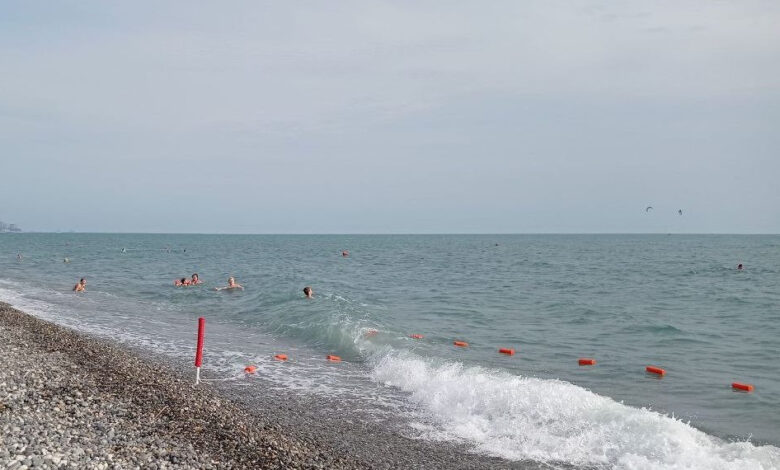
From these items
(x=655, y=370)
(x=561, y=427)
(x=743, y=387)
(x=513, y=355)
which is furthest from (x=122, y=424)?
(x=743, y=387)

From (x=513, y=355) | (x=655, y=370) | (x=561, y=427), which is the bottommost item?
(x=561, y=427)

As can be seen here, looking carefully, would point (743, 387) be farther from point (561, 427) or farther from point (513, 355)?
point (513, 355)

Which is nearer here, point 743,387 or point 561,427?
point 561,427

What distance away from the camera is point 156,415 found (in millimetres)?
10352

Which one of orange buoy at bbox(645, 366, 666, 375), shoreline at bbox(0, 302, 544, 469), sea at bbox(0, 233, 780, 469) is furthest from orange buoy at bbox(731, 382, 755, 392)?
shoreline at bbox(0, 302, 544, 469)

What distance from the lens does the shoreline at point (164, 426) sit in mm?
8523

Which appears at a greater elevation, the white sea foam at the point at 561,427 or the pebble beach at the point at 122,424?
the pebble beach at the point at 122,424

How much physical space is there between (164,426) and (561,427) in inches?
278

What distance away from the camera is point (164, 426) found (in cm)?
985

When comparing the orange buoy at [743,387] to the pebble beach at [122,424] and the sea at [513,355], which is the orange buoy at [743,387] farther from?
the pebble beach at [122,424]

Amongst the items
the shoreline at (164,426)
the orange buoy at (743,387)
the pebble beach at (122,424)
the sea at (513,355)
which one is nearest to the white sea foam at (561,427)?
the sea at (513,355)

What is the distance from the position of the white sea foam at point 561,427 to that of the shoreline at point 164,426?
2.94 ft

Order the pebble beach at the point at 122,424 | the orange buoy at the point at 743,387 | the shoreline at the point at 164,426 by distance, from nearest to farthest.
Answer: the pebble beach at the point at 122,424, the shoreline at the point at 164,426, the orange buoy at the point at 743,387

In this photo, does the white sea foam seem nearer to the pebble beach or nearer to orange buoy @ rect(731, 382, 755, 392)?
the pebble beach
